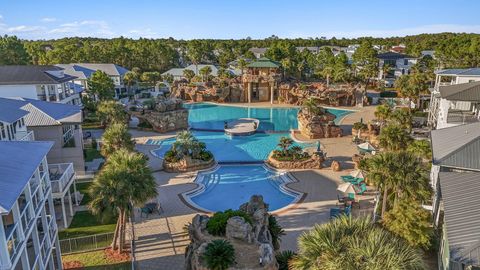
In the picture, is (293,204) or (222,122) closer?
(293,204)

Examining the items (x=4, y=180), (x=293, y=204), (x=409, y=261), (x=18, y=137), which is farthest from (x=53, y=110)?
(x=409, y=261)

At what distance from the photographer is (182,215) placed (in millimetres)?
23656

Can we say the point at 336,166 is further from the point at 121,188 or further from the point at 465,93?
the point at 121,188

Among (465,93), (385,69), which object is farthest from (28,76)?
(385,69)

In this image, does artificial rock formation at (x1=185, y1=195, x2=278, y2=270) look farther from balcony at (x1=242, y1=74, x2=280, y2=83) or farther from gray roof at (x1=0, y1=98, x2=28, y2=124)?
balcony at (x1=242, y1=74, x2=280, y2=83)

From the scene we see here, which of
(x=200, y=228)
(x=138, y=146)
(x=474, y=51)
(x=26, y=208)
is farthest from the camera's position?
(x=474, y=51)

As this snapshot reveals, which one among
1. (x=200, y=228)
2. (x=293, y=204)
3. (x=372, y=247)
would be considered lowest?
(x=293, y=204)

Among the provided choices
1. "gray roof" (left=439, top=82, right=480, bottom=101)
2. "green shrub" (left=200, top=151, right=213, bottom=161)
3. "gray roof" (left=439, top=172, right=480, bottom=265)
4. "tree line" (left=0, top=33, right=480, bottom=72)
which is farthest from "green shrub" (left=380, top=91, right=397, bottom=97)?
"gray roof" (left=439, top=172, right=480, bottom=265)

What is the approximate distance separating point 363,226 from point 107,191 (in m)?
12.0

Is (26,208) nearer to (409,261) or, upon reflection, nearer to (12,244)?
(12,244)

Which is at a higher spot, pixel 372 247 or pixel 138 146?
pixel 372 247

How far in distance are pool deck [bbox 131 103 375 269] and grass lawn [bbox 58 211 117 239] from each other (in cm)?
178

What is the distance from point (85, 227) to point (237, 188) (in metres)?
11.9

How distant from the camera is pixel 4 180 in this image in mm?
12359
